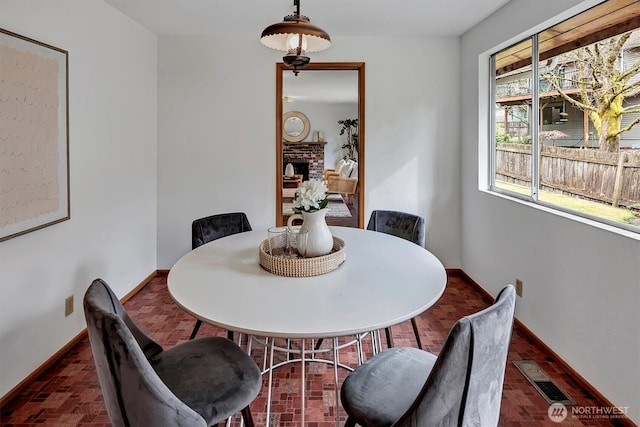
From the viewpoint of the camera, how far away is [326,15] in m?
3.23

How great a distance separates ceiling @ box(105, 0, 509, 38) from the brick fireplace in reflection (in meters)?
6.35

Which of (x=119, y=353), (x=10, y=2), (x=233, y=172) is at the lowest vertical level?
(x=119, y=353)

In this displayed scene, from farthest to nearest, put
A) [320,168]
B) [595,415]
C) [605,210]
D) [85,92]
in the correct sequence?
1. [320,168]
2. [85,92]
3. [605,210]
4. [595,415]

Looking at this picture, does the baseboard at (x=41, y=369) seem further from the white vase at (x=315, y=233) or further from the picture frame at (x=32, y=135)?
the white vase at (x=315, y=233)

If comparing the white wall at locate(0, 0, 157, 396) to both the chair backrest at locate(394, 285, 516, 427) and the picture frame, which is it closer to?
the picture frame

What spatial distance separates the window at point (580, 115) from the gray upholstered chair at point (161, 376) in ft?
6.32

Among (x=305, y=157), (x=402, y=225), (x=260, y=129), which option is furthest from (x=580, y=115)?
(x=305, y=157)

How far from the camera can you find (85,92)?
2.70m

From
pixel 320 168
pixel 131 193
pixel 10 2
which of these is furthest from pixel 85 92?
pixel 320 168

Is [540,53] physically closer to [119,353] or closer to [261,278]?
[261,278]

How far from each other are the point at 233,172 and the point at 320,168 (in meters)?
6.34

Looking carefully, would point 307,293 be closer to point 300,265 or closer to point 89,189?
point 300,265

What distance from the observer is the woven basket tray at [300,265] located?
1.71 m

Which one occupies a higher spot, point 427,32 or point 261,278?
point 427,32
